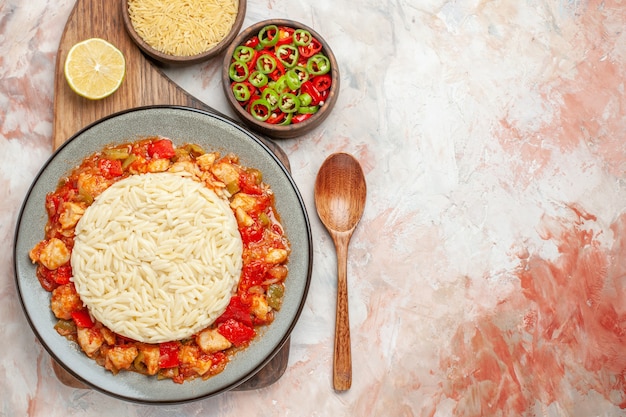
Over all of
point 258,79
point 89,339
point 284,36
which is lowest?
point 89,339

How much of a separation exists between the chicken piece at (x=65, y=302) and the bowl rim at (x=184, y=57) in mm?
1714

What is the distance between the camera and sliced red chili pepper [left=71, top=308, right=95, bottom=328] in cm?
402

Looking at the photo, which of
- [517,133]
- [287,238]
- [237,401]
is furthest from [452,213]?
[237,401]

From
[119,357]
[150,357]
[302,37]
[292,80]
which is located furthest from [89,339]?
[302,37]

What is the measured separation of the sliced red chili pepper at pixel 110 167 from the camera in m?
4.11

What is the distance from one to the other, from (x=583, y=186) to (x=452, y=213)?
1.07 m

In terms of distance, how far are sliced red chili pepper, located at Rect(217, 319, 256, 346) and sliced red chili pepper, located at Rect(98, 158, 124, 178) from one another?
1272 mm

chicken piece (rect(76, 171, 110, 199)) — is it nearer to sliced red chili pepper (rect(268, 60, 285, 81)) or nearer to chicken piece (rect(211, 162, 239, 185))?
chicken piece (rect(211, 162, 239, 185))

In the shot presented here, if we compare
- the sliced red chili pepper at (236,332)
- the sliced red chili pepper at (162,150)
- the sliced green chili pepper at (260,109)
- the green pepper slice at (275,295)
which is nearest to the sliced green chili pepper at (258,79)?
the sliced green chili pepper at (260,109)

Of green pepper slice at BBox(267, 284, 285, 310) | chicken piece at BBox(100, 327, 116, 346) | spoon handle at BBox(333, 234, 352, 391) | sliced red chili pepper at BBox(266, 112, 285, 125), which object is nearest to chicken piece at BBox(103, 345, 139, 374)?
chicken piece at BBox(100, 327, 116, 346)

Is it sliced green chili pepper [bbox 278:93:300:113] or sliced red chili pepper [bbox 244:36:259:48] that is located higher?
sliced red chili pepper [bbox 244:36:259:48]

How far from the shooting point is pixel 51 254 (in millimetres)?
3953

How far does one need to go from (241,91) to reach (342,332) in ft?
6.19

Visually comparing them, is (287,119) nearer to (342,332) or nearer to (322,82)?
(322,82)
